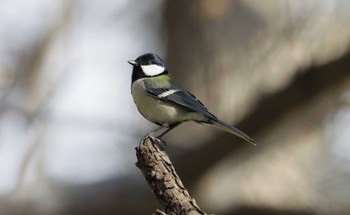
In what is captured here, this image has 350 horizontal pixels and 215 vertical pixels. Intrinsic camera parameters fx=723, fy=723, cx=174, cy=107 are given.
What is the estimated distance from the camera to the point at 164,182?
40.8 inches

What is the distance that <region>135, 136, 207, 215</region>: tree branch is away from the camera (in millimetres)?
1022

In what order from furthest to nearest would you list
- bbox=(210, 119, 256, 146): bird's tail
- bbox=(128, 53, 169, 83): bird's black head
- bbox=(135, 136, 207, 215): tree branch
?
bbox=(128, 53, 169, 83): bird's black head
bbox=(210, 119, 256, 146): bird's tail
bbox=(135, 136, 207, 215): tree branch

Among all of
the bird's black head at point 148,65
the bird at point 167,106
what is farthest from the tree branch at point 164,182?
the bird's black head at point 148,65

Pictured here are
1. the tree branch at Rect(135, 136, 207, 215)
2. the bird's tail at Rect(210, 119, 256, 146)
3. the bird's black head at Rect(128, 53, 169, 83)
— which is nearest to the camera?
the tree branch at Rect(135, 136, 207, 215)

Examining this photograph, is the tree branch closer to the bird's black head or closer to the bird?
the bird

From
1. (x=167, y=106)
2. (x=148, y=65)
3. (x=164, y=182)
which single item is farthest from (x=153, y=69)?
(x=164, y=182)

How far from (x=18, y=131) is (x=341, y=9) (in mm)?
1329

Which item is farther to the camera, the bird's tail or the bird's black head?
the bird's black head

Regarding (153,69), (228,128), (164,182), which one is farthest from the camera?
(153,69)

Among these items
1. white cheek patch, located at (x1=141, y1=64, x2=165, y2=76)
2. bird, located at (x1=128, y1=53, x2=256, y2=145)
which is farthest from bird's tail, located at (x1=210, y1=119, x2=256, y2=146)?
white cheek patch, located at (x1=141, y1=64, x2=165, y2=76)

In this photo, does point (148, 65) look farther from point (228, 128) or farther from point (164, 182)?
point (164, 182)

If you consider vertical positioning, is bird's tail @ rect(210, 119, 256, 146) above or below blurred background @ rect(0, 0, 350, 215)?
below

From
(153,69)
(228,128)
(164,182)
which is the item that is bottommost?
(164,182)

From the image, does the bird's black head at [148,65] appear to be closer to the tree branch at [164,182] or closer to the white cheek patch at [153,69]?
the white cheek patch at [153,69]
